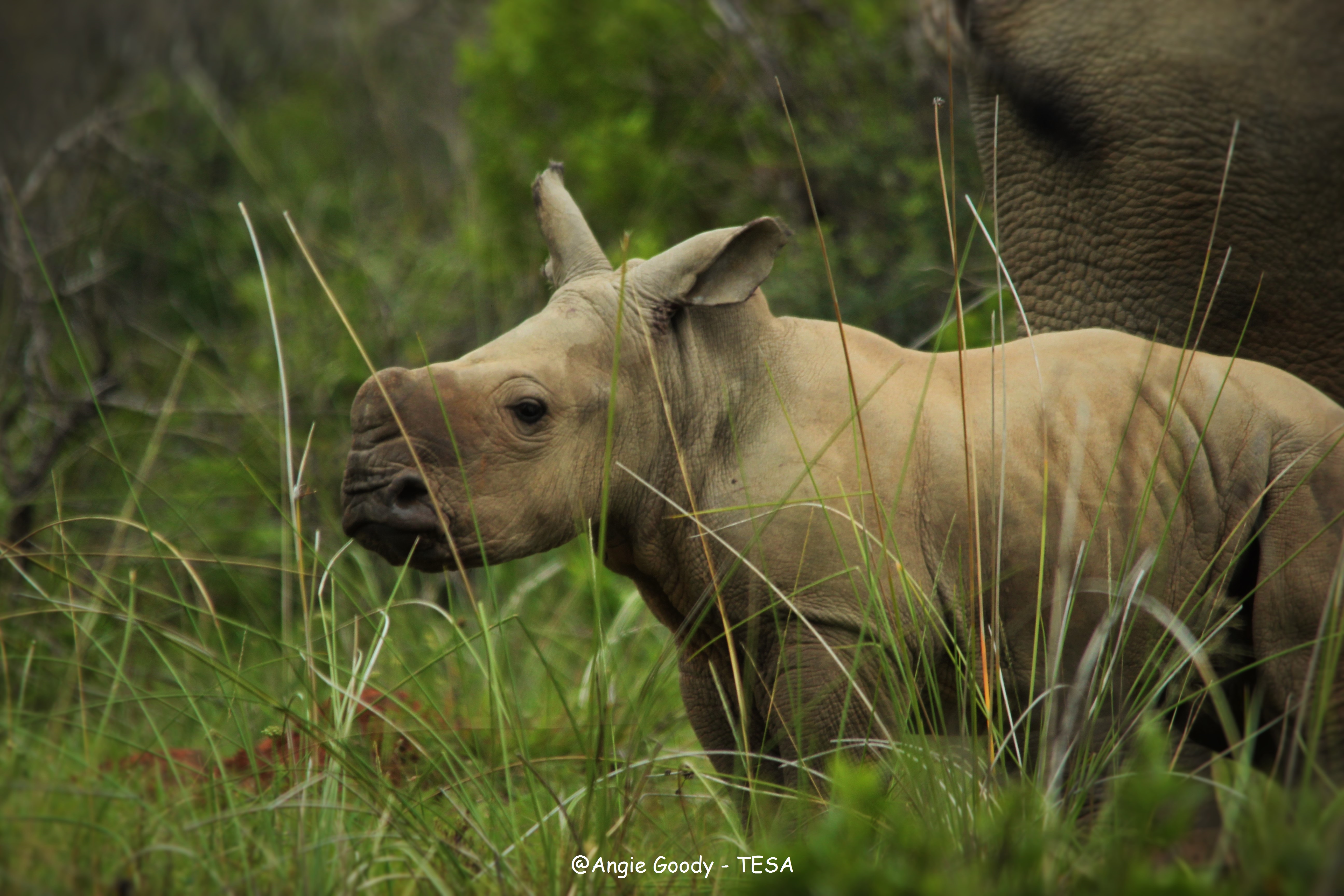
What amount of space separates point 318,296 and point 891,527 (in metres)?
4.99

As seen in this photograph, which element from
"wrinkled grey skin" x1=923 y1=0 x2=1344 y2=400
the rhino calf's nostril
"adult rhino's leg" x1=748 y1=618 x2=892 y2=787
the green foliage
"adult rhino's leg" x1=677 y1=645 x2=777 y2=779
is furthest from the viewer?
the green foliage

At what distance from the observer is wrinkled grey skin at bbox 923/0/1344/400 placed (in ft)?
10.1

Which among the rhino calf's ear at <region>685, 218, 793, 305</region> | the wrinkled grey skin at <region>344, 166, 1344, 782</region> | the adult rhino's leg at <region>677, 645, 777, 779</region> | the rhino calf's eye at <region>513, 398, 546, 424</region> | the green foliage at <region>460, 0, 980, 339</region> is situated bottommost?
the adult rhino's leg at <region>677, 645, 777, 779</region>

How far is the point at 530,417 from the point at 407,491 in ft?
0.98

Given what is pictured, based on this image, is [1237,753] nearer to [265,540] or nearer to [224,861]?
[224,861]

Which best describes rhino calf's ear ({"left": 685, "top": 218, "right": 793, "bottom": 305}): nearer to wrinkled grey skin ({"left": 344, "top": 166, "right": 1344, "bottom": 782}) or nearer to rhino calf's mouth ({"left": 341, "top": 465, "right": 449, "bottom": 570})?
wrinkled grey skin ({"left": 344, "top": 166, "right": 1344, "bottom": 782})

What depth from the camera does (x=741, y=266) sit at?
2654mm

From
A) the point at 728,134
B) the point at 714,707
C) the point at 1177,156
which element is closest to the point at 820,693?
the point at 714,707

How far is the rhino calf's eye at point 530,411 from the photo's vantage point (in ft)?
8.13

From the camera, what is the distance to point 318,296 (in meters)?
6.66

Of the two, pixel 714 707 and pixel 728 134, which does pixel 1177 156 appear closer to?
pixel 714 707

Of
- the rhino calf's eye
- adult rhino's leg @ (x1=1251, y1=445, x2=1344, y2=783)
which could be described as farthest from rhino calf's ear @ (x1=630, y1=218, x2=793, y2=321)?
adult rhino's leg @ (x1=1251, y1=445, x2=1344, y2=783)

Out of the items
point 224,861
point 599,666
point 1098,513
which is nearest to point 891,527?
point 1098,513

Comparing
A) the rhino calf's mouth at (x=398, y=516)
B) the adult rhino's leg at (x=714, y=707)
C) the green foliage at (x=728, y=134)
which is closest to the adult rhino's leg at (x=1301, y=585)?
the adult rhino's leg at (x=714, y=707)
